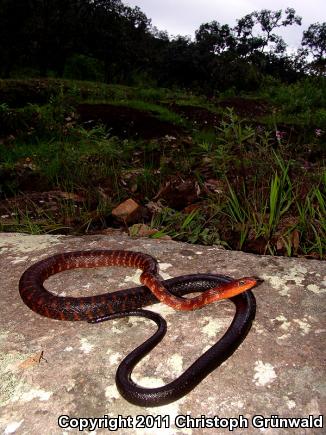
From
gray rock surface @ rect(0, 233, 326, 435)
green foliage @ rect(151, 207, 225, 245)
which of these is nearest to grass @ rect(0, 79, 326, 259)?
green foliage @ rect(151, 207, 225, 245)

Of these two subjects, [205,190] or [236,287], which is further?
[205,190]

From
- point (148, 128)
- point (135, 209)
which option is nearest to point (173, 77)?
point (148, 128)

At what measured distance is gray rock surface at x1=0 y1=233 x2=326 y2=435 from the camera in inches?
86.4

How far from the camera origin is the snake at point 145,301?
232cm

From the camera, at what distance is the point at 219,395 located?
90.5 inches

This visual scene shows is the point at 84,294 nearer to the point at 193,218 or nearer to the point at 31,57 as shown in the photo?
the point at 193,218

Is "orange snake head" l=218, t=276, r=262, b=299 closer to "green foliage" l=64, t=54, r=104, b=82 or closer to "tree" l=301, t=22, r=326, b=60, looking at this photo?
"green foliage" l=64, t=54, r=104, b=82

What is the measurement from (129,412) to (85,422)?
9.1 inches

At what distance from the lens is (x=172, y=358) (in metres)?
2.62

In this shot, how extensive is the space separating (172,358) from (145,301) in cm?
71

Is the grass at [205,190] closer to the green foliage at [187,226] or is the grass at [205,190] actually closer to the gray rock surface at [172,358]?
the green foliage at [187,226]

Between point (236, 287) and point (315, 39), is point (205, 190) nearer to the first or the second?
point (236, 287)

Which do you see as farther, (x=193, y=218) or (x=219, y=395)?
(x=193, y=218)

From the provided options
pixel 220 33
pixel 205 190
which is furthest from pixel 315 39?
pixel 205 190
